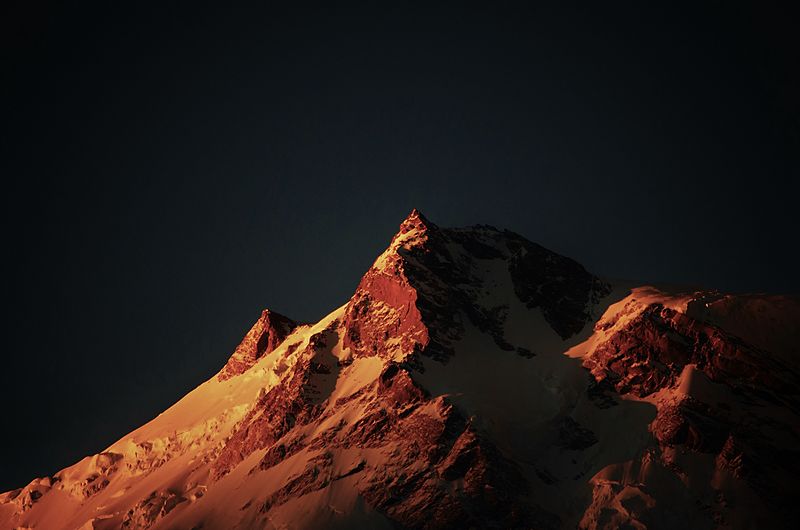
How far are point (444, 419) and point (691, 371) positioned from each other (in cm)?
4352

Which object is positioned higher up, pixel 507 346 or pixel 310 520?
pixel 507 346

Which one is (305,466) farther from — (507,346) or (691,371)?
(691,371)

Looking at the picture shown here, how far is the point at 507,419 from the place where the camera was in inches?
5969

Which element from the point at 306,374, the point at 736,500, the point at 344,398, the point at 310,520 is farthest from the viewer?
the point at 306,374

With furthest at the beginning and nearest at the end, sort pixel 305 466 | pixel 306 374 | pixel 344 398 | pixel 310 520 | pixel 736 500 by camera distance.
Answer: pixel 306 374 → pixel 344 398 → pixel 305 466 → pixel 310 520 → pixel 736 500

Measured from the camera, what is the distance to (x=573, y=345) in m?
171

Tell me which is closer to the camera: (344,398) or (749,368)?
(749,368)

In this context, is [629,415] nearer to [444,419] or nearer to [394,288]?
[444,419]

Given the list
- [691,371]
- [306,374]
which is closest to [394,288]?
[306,374]

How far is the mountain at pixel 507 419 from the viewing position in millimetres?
130250

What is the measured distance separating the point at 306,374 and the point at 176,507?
3704 cm

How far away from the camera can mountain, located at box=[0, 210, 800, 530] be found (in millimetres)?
130250

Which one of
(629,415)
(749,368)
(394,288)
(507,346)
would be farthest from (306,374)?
(749,368)

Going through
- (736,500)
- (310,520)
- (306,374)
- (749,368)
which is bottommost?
(736,500)
